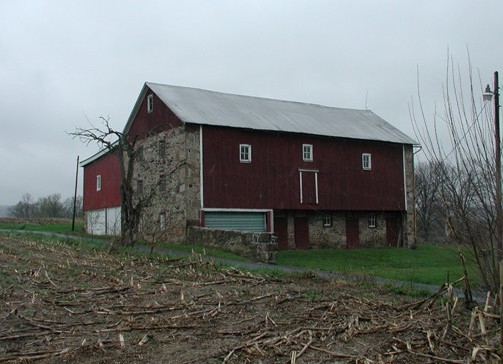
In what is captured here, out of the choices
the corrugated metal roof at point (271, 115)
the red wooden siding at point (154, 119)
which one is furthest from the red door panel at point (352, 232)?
the red wooden siding at point (154, 119)

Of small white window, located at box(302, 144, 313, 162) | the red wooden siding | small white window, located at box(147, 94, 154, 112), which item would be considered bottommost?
small white window, located at box(302, 144, 313, 162)

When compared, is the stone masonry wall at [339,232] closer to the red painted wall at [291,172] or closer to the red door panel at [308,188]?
the red painted wall at [291,172]

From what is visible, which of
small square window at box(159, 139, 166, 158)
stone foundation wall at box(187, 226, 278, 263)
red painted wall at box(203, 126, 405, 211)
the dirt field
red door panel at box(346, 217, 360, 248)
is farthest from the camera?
red door panel at box(346, 217, 360, 248)

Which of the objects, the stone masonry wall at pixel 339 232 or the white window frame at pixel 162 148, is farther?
the stone masonry wall at pixel 339 232

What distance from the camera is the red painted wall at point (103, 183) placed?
35250mm

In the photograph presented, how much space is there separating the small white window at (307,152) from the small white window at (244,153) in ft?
11.1

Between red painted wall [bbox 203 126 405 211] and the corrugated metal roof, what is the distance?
52 centimetres

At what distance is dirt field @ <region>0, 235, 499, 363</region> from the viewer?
599cm

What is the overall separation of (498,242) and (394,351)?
237 cm

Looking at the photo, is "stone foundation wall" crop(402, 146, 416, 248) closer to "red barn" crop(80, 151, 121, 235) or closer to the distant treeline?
"red barn" crop(80, 151, 121, 235)

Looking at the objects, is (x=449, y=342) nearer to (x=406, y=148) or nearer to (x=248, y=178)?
(x=248, y=178)

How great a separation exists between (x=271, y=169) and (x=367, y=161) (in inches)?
256

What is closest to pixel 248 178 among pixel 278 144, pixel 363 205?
pixel 278 144

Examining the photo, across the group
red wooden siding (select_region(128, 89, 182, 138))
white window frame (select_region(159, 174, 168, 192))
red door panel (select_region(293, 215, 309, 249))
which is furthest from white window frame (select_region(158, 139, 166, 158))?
red door panel (select_region(293, 215, 309, 249))
